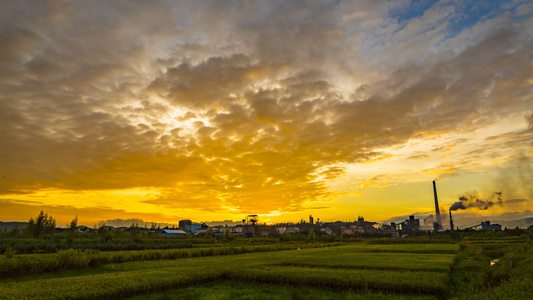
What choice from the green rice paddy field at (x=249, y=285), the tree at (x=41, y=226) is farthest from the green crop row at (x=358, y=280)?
the tree at (x=41, y=226)

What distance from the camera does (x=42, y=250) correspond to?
5144 centimetres

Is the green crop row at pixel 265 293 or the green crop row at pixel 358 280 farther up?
the green crop row at pixel 358 280

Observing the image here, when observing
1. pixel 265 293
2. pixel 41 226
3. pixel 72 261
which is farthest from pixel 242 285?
pixel 41 226

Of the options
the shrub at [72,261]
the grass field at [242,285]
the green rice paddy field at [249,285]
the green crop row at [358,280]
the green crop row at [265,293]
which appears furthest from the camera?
the shrub at [72,261]

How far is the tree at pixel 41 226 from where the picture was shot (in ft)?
315

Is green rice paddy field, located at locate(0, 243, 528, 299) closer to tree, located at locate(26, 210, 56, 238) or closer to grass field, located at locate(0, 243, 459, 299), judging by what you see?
grass field, located at locate(0, 243, 459, 299)

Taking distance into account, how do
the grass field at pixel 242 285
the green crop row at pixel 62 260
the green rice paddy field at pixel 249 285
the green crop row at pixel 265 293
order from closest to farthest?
the green crop row at pixel 265 293, the green rice paddy field at pixel 249 285, the grass field at pixel 242 285, the green crop row at pixel 62 260

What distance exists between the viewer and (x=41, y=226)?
9938 centimetres

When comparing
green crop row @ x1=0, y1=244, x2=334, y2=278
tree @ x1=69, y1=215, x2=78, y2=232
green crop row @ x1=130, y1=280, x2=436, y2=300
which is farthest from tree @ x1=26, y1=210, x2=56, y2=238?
green crop row @ x1=130, y1=280, x2=436, y2=300

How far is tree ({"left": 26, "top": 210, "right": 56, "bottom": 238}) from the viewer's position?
9594 centimetres

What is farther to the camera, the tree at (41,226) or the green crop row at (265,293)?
the tree at (41,226)

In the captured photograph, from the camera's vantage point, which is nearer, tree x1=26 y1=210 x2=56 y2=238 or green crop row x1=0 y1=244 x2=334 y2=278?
green crop row x1=0 y1=244 x2=334 y2=278

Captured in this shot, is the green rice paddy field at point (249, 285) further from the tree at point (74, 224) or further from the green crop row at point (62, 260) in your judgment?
the tree at point (74, 224)

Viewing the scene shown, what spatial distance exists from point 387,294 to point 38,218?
116 meters
